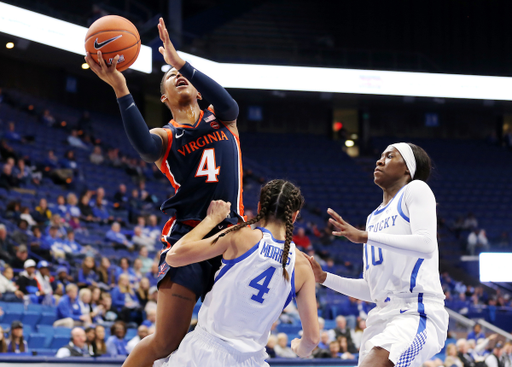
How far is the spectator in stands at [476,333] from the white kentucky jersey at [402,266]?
7014 millimetres

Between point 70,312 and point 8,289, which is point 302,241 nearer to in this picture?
point 70,312

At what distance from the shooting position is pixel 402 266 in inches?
120

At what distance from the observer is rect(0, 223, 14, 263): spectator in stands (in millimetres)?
8231

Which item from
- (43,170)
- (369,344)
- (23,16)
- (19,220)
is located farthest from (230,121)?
(23,16)

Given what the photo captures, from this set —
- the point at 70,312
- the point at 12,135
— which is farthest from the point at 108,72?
the point at 12,135

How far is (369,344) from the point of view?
293 cm

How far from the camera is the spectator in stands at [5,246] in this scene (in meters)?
8.23

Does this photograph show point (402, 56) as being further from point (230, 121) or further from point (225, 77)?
point (230, 121)

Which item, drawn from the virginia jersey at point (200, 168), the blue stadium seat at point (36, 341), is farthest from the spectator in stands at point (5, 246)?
the virginia jersey at point (200, 168)

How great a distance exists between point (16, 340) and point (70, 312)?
3.37 feet

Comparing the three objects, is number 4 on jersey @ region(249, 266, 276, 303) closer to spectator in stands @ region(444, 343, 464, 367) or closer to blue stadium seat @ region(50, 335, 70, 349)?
blue stadium seat @ region(50, 335, 70, 349)

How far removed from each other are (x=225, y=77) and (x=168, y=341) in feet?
47.3

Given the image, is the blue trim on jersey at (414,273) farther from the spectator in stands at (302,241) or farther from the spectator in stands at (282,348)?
the spectator in stands at (302,241)

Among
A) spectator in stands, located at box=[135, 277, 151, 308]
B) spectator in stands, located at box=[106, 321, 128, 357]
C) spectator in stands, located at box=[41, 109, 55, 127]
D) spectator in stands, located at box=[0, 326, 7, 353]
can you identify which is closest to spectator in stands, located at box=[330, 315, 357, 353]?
spectator in stands, located at box=[135, 277, 151, 308]
